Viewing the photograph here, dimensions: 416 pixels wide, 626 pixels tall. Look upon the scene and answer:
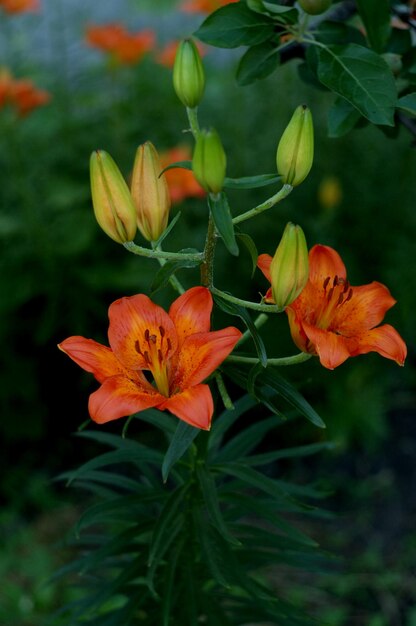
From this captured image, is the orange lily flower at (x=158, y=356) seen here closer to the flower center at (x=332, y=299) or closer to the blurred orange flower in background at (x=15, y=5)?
the flower center at (x=332, y=299)

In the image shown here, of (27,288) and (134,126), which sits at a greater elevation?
(134,126)

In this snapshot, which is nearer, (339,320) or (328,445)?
(339,320)

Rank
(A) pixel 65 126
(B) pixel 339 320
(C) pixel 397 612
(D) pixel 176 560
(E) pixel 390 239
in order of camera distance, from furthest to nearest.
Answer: (A) pixel 65 126 < (E) pixel 390 239 < (C) pixel 397 612 < (D) pixel 176 560 < (B) pixel 339 320

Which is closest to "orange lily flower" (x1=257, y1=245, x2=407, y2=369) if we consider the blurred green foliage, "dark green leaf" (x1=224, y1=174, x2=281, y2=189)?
"dark green leaf" (x1=224, y1=174, x2=281, y2=189)

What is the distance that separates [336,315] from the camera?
0.91 m

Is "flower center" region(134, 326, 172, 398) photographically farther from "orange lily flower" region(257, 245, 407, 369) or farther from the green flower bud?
the green flower bud

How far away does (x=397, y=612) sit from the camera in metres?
2.19

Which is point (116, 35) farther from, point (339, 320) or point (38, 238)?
point (339, 320)

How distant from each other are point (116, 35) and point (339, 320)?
6.89ft

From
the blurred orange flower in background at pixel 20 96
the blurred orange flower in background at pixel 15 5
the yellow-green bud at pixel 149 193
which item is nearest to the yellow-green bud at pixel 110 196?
the yellow-green bud at pixel 149 193

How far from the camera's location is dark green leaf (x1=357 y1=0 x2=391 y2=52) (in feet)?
3.16

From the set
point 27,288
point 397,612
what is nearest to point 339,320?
point 397,612

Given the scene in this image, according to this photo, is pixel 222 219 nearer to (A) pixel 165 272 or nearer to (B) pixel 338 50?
(A) pixel 165 272

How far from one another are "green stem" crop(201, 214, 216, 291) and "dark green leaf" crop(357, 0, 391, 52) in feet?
1.19
